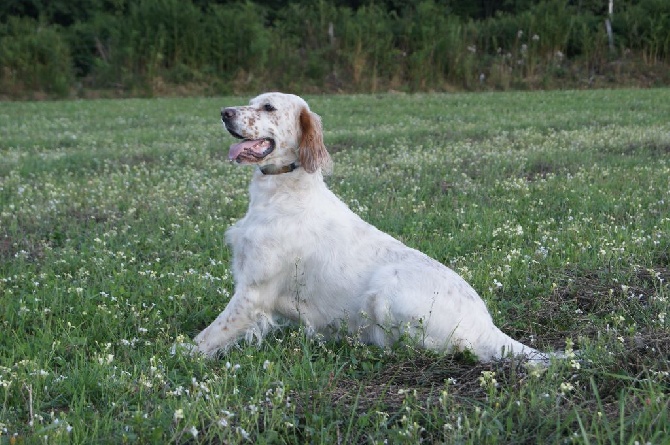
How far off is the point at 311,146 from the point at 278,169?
272 millimetres

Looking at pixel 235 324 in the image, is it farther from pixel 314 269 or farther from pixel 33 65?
pixel 33 65

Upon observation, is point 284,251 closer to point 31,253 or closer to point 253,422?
point 253,422

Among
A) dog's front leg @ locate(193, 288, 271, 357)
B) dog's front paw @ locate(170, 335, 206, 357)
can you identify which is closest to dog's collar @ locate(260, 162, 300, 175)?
dog's front leg @ locate(193, 288, 271, 357)

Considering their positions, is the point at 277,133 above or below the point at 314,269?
above

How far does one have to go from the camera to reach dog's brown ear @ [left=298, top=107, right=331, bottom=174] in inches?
192

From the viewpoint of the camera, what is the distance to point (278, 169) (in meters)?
4.98

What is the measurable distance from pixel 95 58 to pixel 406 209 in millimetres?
24842

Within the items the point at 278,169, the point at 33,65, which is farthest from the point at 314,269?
the point at 33,65

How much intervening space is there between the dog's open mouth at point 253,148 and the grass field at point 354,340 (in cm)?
110

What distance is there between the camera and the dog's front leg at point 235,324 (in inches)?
181

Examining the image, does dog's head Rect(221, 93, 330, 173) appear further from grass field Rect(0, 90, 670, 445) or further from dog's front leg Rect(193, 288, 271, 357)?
grass field Rect(0, 90, 670, 445)

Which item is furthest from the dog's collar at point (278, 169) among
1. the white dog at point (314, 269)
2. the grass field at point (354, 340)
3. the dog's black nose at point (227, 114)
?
the grass field at point (354, 340)

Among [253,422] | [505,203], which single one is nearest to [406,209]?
[505,203]

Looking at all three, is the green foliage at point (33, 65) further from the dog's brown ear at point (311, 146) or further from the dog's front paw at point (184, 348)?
the dog's front paw at point (184, 348)
